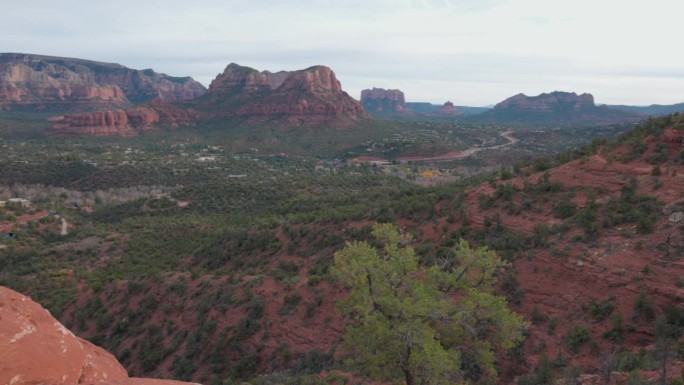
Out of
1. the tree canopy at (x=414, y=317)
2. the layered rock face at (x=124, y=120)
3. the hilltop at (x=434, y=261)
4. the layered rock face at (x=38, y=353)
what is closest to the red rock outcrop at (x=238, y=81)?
the layered rock face at (x=124, y=120)

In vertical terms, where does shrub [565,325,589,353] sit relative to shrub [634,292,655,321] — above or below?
below

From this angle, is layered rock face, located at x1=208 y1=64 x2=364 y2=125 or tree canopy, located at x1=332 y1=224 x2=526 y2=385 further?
layered rock face, located at x1=208 y1=64 x2=364 y2=125

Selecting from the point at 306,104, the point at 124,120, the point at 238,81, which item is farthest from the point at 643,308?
the point at 238,81

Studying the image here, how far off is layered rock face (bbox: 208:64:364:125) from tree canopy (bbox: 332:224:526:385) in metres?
149

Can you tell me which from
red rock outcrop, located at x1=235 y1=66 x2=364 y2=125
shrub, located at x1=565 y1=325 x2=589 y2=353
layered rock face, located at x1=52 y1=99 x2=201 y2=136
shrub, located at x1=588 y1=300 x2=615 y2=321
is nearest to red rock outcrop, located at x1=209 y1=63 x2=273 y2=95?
red rock outcrop, located at x1=235 y1=66 x2=364 y2=125

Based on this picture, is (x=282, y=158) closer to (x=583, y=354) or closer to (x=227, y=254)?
(x=227, y=254)

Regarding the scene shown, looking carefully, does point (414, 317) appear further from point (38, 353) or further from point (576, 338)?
point (38, 353)

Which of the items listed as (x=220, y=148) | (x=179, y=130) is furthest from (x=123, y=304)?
(x=179, y=130)

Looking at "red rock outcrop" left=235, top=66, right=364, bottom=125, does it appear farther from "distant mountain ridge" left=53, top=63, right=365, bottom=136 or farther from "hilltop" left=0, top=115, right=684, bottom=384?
"hilltop" left=0, top=115, right=684, bottom=384

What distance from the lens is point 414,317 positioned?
10258 millimetres

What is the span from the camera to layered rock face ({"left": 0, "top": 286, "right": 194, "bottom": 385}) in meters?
7.27

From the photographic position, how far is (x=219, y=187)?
213 ft

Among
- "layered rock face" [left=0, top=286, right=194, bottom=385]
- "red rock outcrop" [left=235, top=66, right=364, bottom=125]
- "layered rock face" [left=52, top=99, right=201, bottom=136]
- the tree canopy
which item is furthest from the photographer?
"red rock outcrop" [left=235, top=66, right=364, bottom=125]

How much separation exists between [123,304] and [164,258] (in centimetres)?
1088
